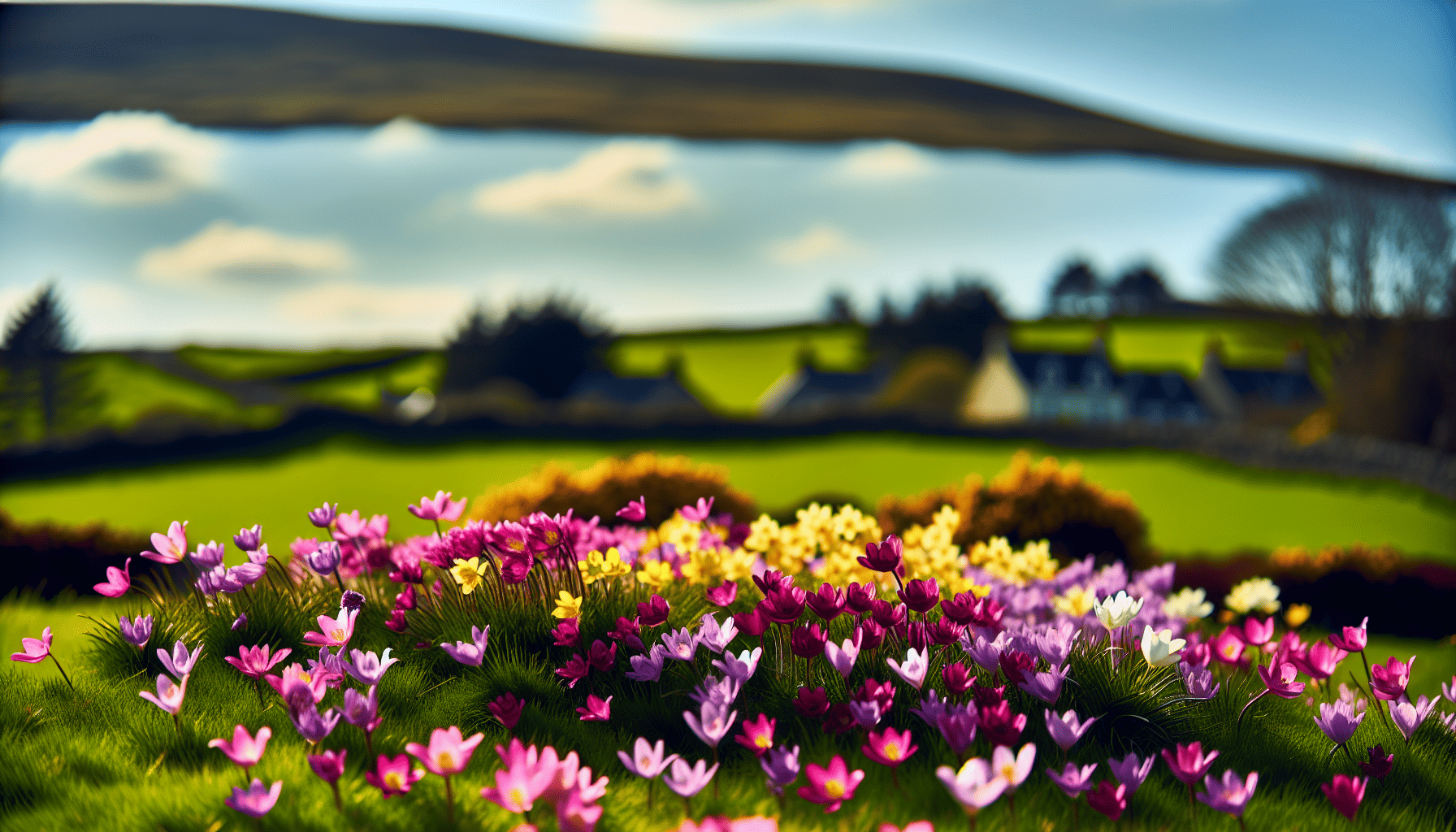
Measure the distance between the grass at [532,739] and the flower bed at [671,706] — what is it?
0.4 inches

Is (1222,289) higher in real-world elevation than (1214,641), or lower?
lower

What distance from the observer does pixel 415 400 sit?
22078 mm

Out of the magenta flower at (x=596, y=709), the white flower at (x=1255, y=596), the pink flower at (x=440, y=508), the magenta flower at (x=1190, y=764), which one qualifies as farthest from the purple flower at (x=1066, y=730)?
the white flower at (x=1255, y=596)

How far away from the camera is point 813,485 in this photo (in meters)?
18.0

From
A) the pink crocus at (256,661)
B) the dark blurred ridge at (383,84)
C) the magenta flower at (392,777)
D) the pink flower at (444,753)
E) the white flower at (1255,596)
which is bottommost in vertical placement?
the white flower at (1255,596)

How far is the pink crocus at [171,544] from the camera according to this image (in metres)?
2.72

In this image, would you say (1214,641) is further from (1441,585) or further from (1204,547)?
(1204,547)

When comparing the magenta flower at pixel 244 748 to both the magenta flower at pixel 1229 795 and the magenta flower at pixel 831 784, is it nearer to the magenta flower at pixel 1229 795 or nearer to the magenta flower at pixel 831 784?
the magenta flower at pixel 831 784

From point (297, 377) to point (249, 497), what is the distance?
6.85 metres

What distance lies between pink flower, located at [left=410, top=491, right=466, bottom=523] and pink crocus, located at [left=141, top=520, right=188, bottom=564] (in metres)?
0.74

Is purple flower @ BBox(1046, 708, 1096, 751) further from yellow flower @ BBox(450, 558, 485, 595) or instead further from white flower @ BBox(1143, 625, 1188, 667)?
yellow flower @ BBox(450, 558, 485, 595)

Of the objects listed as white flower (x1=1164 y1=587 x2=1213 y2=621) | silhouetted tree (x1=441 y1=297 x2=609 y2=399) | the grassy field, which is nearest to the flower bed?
white flower (x1=1164 y1=587 x2=1213 y2=621)

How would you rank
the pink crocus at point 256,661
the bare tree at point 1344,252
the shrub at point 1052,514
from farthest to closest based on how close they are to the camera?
the bare tree at point 1344,252 → the shrub at point 1052,514 → the pink crocus at point 256,661

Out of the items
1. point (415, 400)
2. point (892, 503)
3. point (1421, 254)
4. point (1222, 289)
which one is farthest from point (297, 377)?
point (1421, 254)
